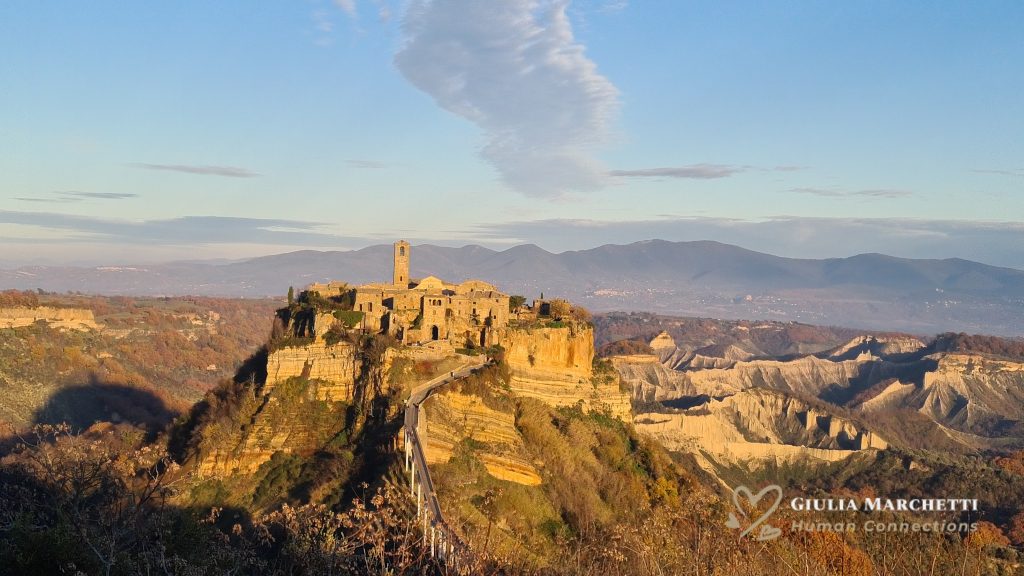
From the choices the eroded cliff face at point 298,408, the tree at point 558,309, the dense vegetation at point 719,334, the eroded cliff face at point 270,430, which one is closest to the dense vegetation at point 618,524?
the eroded cliff face at point 298,408

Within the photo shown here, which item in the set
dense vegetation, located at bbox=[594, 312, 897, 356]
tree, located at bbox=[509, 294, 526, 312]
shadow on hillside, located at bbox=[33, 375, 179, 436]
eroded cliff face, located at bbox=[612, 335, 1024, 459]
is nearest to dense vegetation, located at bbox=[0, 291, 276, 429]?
shadow on hillside, located at bbox=[33, 375, 179, 436]

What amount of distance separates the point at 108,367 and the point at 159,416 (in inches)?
712

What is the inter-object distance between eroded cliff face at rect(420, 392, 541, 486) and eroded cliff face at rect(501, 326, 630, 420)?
12.4 ft

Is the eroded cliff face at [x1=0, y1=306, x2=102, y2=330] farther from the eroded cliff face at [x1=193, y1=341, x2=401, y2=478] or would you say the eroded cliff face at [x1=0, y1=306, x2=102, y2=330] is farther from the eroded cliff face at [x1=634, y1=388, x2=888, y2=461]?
the eroded cliff face at [x1=634, y1=388, x2=888, y2=461]

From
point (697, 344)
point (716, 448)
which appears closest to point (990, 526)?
point (716, 448)

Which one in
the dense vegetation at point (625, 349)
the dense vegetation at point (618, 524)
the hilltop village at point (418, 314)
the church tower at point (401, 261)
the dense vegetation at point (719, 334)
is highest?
the church tower at point (401, 261)

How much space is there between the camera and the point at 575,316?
128ft

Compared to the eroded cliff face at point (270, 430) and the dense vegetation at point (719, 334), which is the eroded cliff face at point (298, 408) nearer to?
the eroded cliff face at point (270, 430)

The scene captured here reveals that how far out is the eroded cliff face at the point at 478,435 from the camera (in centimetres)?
2603

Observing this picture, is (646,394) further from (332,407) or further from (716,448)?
(332,407)

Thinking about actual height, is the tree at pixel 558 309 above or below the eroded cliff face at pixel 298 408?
above

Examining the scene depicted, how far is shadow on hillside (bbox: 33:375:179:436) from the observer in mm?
53781

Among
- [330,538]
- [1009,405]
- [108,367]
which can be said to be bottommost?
[1009,405]

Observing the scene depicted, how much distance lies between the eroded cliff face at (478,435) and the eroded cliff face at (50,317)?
54197mm
